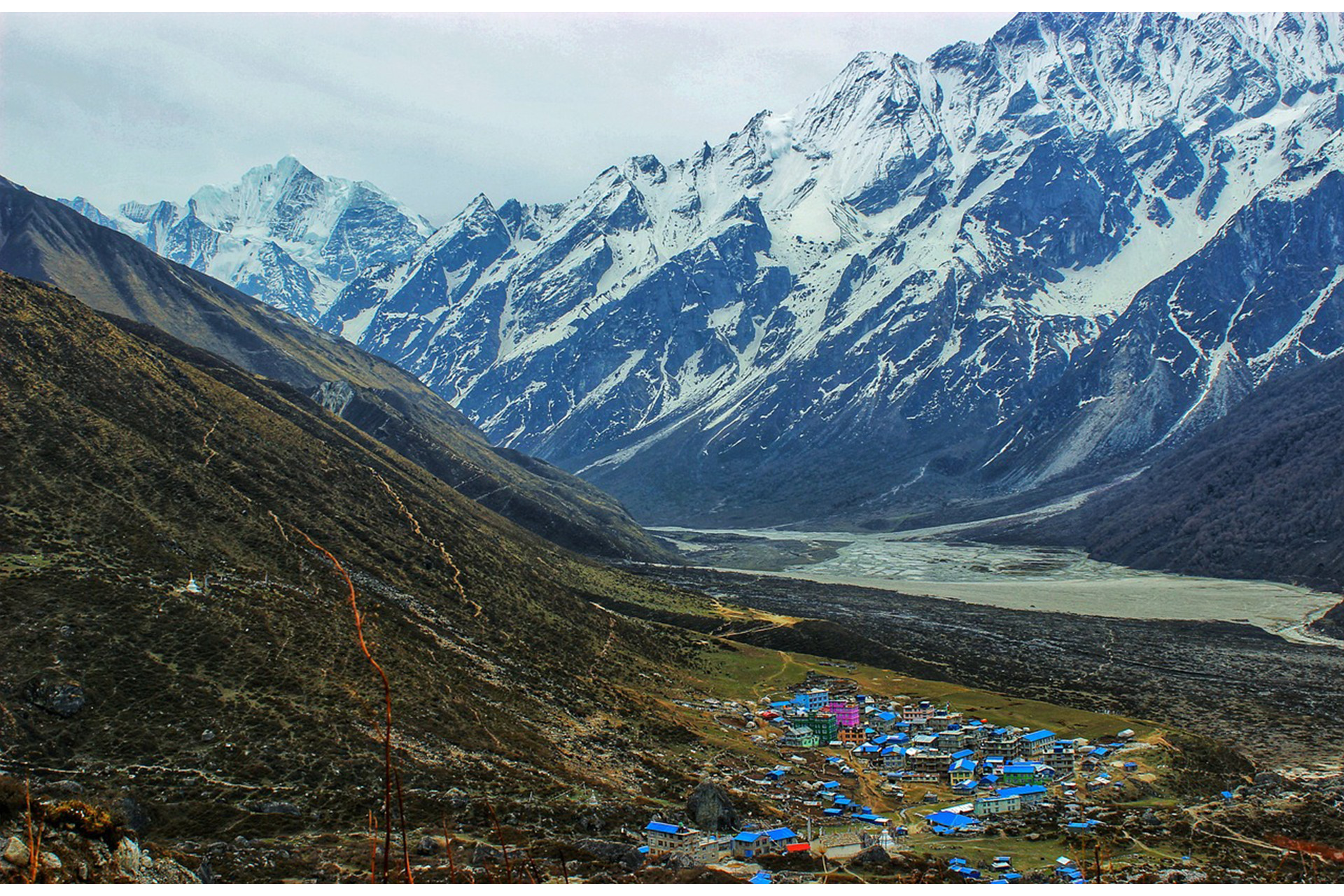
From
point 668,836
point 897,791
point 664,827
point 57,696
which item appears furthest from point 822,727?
point 57,696

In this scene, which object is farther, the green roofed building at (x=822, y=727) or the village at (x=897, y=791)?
the green roofed building at (x=822, y=727)

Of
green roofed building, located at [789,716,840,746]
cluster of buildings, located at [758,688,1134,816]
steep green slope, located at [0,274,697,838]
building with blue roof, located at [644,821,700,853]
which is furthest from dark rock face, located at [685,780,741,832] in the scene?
green roofed building, located at [789,716,840,746]

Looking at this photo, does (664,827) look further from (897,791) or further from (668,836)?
(897,791)

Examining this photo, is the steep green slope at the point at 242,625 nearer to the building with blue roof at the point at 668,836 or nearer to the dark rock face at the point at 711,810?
the dark rock face at the point at 711,810

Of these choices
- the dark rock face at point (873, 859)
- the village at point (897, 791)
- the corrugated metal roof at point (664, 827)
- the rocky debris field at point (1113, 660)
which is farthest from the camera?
the rocky debris field at point (1113, 660)

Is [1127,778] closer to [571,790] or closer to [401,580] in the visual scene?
[571,790]

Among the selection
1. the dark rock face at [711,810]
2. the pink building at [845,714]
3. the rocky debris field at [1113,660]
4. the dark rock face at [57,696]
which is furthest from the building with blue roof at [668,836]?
the rocky debris field at [1113,660]

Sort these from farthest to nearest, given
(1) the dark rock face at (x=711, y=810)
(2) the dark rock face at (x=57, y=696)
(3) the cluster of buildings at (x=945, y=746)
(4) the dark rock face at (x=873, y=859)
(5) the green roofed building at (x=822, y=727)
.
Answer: (5) the green roofed building at (x=822, y=727) → (3) the cluster of buildings at (x=945, y=746) → (1) the dark rock face at (x=711, y=810) → (2) the dark rock face at (x=57, y=696) → (4) the dark rock face at (x=873, y=859)

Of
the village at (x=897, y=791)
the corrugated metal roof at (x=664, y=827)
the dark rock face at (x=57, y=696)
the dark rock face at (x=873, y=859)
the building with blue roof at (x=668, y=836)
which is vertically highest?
the dark rock face at (x=57, y=696)
